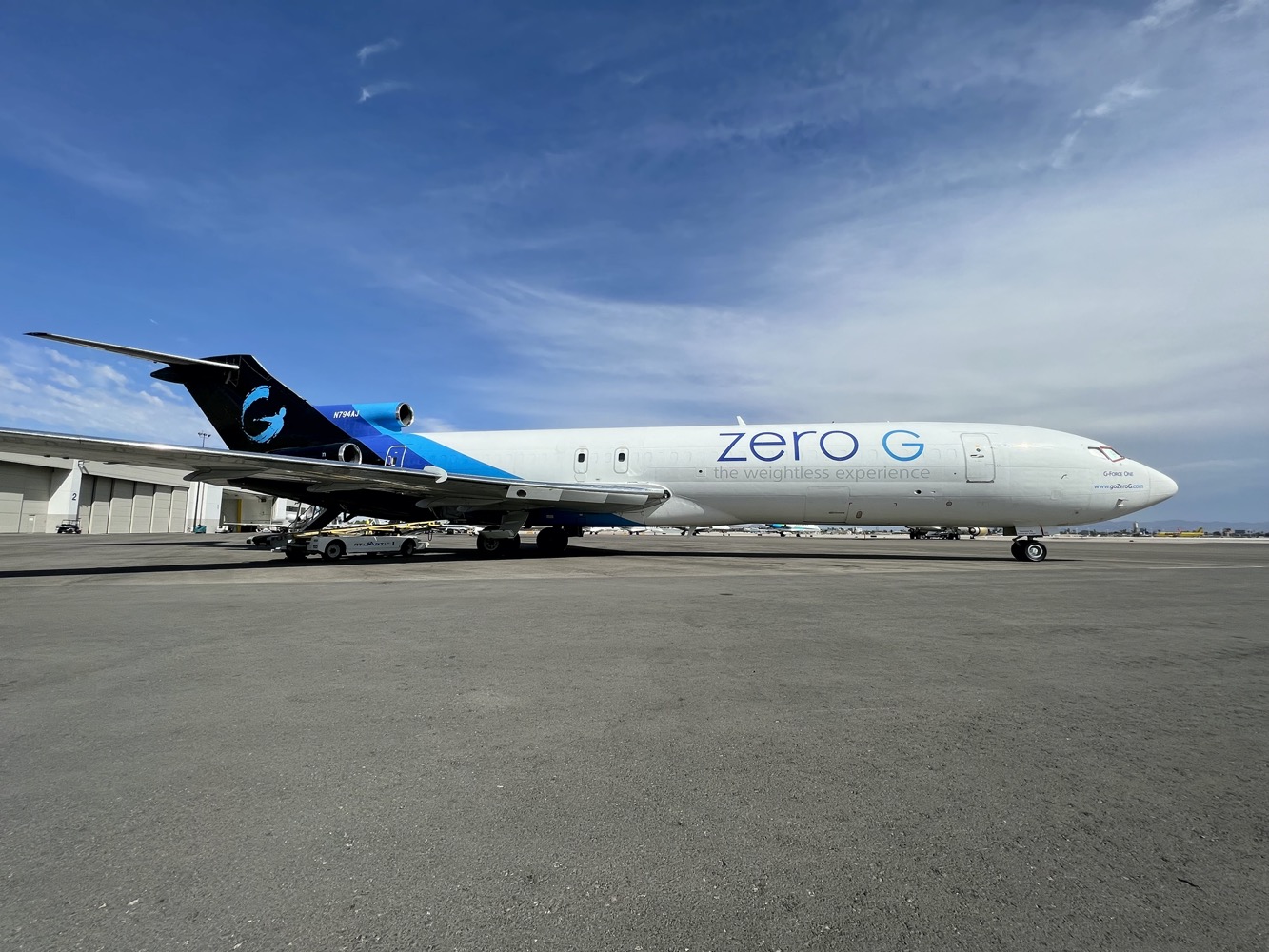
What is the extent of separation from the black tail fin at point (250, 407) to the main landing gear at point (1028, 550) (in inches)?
789

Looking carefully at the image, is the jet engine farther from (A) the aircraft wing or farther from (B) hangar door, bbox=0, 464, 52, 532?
(B) hangar door, bbox=0, 464, 52, 532

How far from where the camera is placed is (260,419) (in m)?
19.2

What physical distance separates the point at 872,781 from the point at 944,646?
10.9 feet

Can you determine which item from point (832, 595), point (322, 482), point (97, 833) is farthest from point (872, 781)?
point (322, 482)

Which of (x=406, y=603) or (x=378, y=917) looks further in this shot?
(x=406, y=603)

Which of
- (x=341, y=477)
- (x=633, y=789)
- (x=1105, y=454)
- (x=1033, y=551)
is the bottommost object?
(x=633, y=789)

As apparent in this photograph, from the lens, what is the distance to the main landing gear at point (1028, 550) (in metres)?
17.7

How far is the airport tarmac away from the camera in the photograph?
192cm

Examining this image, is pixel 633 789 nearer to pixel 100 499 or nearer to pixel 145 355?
pixel 145 355

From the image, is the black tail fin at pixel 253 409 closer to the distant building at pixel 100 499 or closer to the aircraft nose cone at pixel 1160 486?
the distant building at pixel 100 499

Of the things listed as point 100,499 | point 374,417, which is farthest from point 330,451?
point 100,499

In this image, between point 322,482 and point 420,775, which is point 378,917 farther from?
point 322,482

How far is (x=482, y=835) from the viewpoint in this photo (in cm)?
238

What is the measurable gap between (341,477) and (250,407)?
6077mm
